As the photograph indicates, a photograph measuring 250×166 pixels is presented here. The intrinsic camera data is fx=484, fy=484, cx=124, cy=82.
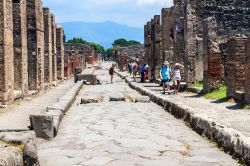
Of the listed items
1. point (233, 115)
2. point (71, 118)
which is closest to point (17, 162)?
point (71, 118)

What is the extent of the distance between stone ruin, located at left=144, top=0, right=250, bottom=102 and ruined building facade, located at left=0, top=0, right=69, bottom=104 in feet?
20.2

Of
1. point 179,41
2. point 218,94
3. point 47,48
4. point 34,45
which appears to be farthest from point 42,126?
point 179,41

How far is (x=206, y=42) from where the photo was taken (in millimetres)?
16859

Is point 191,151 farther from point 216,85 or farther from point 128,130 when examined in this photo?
point 216,85

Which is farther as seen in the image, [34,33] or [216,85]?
[34,33]

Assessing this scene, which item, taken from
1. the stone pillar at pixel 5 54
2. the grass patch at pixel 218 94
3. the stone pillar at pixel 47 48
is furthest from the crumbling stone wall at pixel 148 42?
the stone pillar at pixel 5 54

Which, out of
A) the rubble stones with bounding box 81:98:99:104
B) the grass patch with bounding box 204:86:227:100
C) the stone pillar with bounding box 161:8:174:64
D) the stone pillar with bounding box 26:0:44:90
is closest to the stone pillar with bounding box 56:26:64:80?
the stone pillar with bounding box 161:8:174:64

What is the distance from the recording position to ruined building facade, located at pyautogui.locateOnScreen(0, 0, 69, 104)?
12.9m

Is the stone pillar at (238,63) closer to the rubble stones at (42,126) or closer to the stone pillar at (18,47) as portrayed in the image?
the stone pillar at (18,47)

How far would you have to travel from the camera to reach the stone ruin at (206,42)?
45.0 feet

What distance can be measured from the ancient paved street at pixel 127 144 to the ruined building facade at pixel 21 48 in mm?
3413

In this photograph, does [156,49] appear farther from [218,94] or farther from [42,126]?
[42,126]

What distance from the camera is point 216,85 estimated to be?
16.6 metres

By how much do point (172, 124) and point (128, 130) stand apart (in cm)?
135
